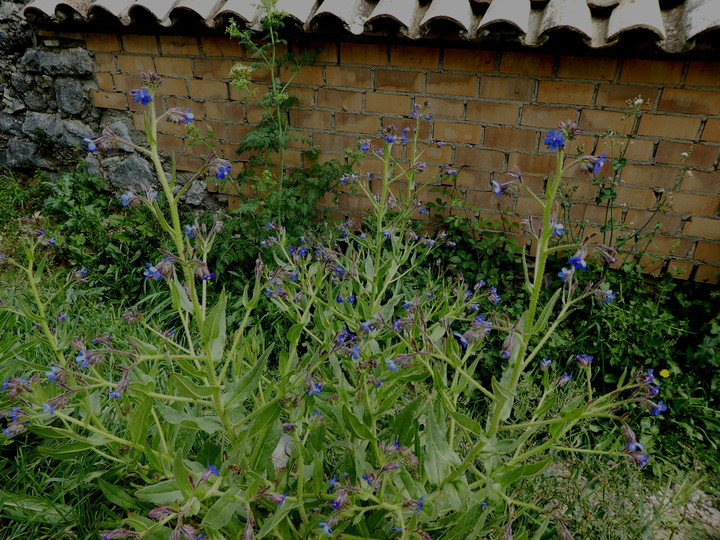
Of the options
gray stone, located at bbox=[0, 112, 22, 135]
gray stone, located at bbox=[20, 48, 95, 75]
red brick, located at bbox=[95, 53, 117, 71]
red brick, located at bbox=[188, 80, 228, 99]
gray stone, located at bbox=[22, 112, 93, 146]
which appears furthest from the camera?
gray stone, located at bbox=[0, 112, 22, 135]

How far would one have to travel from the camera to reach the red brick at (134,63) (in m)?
3.61

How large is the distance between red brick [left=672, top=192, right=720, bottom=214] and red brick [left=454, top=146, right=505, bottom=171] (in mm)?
998

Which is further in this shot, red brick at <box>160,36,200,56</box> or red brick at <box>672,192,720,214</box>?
red brick at <box>160,36,200,56</box>

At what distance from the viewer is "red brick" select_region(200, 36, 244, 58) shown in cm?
328

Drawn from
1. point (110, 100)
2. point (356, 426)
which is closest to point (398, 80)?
point (356, 426)

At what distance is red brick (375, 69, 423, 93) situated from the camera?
9.85 ft

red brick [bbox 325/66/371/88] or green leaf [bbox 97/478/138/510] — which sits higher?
red brick [bbox 325/66/371/88]

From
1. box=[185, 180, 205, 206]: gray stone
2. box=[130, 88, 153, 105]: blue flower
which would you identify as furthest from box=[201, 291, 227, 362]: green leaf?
box=[185, 180, 205, 206]: gray stone

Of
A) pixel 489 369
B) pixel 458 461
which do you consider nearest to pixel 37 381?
pixel 458 461

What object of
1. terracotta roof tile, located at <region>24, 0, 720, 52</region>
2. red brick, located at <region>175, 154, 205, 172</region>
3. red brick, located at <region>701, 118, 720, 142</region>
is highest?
terracotta roof tile, located at <region>24, 0, 720, 52</region>

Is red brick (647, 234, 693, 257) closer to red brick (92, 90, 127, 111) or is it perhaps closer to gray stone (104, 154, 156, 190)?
gray stone (104, 154, 156, 190)

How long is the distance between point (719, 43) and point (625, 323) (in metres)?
1.44

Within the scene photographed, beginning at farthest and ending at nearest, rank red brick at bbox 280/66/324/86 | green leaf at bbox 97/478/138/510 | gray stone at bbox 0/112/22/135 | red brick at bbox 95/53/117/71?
gray stone at bbox 0/112/22/135 → red brick at bbox 95/53/117/71 → red brick at bbox 280/66/324/86 → green leaf at bbox 97/478/138/510

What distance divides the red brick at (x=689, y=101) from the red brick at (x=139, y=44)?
3.36 meters
